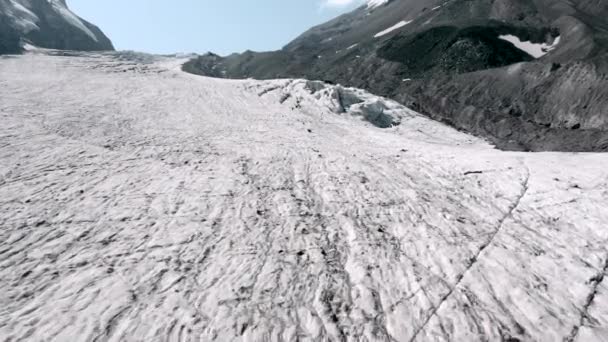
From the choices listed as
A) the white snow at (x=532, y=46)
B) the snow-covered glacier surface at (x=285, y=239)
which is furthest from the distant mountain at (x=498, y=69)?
the snow-covered glacier surface at (x=285, y=239)

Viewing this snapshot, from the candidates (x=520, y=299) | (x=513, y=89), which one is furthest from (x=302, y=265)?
(x=513, y=89)

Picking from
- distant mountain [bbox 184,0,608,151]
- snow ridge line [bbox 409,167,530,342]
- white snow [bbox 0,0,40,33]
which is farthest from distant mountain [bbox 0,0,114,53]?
snow ridge line [bbox 409,167,530,342]

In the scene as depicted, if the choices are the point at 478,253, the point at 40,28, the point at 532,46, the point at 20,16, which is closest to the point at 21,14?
the point at 20,16

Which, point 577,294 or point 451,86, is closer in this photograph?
point 577,294

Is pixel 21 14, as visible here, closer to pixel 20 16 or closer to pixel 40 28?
pixel 20 16

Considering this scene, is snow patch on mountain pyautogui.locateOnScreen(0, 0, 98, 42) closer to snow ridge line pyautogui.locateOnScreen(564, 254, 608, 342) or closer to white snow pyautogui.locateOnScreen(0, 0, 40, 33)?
white snow pyautogui.locateOnScreen(0, 0, 40, 33)

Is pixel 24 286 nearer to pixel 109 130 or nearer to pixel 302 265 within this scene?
pixel 302 265
